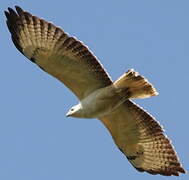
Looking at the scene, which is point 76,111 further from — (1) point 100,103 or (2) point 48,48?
(2) point 48,48

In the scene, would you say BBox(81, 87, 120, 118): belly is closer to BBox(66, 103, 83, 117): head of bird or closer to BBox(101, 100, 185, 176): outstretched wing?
BBox(66, 103, 83, 117): head of bird

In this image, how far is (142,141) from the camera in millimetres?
14688

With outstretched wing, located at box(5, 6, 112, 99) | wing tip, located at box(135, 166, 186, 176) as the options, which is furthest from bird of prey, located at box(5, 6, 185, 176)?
wing tip, located at box(135, 166, 186, 176)

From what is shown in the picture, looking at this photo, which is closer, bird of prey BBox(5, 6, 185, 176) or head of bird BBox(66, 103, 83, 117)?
bird of prey BBox(5, 6, 185, 176)

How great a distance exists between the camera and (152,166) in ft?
48.5

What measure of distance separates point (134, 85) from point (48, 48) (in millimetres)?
1764

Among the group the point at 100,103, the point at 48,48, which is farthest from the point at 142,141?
the point at 48,48

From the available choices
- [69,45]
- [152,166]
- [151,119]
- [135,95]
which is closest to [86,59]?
[69,45]

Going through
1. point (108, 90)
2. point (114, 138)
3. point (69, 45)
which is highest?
point (69, 45)

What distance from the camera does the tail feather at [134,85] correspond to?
42.7 ft

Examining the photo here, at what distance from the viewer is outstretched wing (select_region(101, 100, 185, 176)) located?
14188 millimetres

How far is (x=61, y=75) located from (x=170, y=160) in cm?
317

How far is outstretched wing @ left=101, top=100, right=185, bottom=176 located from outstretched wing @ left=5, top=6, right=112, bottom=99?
119 cm

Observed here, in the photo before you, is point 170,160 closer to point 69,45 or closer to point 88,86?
point 88,86
